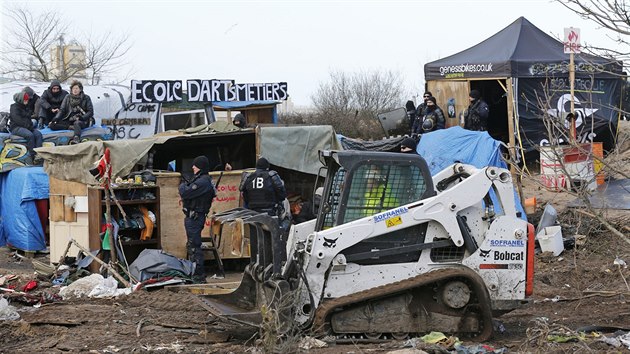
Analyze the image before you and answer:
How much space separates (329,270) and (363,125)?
770 inches

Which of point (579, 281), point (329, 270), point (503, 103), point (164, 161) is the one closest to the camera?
point (329, 270)

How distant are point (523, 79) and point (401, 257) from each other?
1278 cm

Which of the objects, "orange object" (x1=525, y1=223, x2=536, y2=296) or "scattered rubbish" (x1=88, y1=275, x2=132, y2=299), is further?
"scattered rubbish" (x1=88, y1=275, x2=132, y2=299)

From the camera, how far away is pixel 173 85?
782 inches

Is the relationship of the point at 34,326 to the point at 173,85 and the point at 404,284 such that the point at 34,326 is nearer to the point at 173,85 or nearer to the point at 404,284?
the point at 404,284

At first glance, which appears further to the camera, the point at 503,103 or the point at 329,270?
the point at 503,103

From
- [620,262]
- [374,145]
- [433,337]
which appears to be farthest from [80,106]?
[433,337]

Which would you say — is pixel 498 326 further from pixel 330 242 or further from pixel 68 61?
pixel 68 61

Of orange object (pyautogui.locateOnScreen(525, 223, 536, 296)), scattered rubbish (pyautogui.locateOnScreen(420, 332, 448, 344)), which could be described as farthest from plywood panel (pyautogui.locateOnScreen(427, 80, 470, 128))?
scattered rubbish (pyautogui.locateOnScreen(420, 332, 448, 344))

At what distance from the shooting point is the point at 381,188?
10.4 m

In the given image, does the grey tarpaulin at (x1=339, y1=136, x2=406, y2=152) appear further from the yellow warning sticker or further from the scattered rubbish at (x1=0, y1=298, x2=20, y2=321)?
the yellow warning sticker

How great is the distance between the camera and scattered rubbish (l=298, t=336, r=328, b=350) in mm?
9780

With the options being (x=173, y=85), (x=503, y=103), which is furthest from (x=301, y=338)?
(x=503, y=103)

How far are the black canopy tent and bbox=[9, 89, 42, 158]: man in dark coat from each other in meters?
9.75
